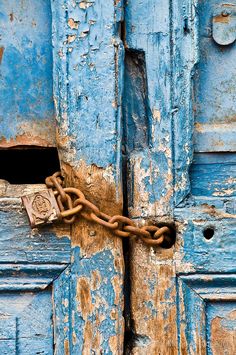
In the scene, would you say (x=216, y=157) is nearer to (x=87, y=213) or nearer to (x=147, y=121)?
(x=147, y=121)

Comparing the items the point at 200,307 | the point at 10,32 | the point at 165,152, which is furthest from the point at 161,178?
the point at 10,32

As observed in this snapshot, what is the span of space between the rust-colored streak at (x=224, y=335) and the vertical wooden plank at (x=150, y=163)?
0.27ft

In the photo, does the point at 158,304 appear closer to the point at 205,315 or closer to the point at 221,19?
the point at 205,315

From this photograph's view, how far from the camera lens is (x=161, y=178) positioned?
137cm

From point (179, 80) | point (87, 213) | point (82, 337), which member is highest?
point (179, 80)

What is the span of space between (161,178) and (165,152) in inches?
2.0

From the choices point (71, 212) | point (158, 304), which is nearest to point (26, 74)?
point (71, 212)

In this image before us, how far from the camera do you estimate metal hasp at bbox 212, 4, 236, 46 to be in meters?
1.38

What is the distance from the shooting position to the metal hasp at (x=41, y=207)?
132 cm

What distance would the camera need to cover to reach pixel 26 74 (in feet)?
4.61

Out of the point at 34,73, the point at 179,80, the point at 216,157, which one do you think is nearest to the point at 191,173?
the point at 216,157

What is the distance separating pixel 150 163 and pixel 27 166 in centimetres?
32

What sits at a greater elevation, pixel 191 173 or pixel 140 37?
pixel 140 37

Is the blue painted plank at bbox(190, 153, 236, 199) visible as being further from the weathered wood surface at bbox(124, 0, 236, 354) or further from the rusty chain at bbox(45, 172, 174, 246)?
the rusty chain at bbox(45, 172, 174, 246)
